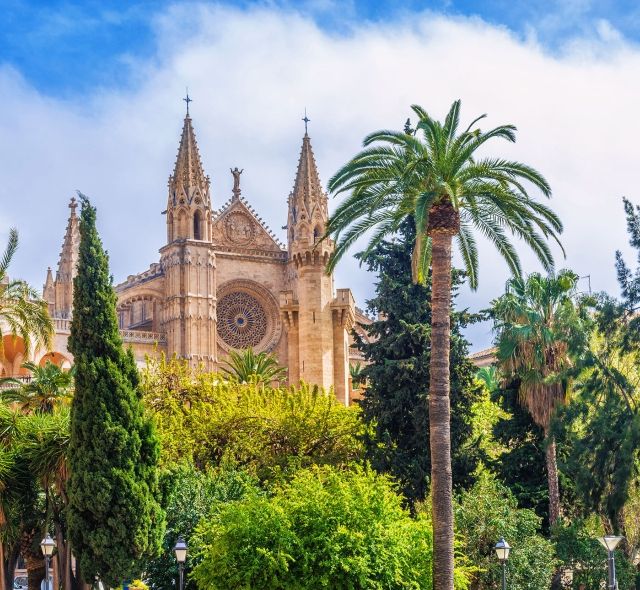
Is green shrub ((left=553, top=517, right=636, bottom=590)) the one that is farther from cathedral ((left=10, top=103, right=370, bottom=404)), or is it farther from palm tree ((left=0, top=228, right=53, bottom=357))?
cathedral ((left=10, top=103, right=370, bottom=404))

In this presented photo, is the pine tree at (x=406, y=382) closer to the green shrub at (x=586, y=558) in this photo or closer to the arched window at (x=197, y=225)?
the green shrub at (x=586, y=558)

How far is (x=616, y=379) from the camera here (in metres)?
32.2

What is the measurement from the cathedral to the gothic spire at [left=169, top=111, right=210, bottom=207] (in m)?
0.06

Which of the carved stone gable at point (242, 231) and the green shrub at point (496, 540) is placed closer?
the green shrub at point (496, 540)

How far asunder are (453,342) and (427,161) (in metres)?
12.0

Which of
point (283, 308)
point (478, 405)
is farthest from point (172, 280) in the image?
point (478, 405)

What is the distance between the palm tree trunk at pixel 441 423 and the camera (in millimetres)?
21109

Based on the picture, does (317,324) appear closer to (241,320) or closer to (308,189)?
(308,189)

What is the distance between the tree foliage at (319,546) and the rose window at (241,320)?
47603 mm

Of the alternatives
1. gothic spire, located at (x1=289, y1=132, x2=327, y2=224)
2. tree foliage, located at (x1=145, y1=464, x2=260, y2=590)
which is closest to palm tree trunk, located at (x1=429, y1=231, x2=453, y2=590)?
tree foliage, located at (x1=145, y1=464, x2=260, y2=590)

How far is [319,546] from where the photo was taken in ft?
76.7

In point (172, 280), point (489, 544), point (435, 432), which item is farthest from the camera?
point (172, 280)

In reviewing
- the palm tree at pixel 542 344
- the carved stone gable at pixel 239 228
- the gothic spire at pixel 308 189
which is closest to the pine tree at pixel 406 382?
the palm tree at pixel 542 344

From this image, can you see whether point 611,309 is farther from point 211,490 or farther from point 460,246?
point 211,490
